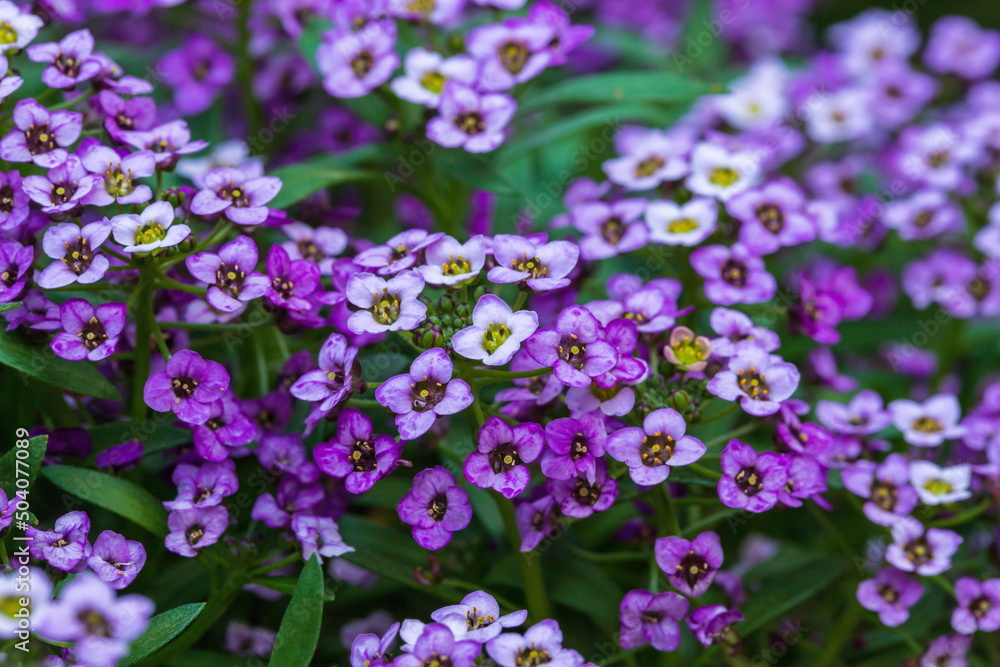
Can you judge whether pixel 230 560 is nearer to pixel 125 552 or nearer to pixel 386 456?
pixel 125 552

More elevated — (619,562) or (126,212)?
(126,212)

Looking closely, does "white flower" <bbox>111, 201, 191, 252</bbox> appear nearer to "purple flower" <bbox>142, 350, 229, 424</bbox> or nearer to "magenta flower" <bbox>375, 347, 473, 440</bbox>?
"purple flower" <bbox>142, 350, 229, 424</bbox>

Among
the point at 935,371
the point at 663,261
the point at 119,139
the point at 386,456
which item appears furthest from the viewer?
the point at 935,371

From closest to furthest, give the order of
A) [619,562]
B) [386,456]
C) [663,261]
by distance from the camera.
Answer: [386,456] → [619,562] → [663,261]

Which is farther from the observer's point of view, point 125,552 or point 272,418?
point 272,418

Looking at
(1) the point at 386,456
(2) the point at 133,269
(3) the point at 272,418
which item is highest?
(2) the point at 133,269

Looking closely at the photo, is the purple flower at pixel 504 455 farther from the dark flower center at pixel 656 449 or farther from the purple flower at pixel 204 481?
the purple flower at pixel 204 481

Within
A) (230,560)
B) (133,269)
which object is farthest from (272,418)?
(133,269)

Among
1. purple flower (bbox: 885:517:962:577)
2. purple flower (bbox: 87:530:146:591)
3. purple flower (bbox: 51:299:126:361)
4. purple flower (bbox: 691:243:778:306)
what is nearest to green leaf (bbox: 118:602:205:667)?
purple flower (bbox: 87:530:146:591)

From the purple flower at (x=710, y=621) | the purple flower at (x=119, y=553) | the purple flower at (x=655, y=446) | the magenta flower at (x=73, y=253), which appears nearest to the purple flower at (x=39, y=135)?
the magenta flower at (x=73, y=253)

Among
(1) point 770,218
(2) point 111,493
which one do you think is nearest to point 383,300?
(2) point 111,493
